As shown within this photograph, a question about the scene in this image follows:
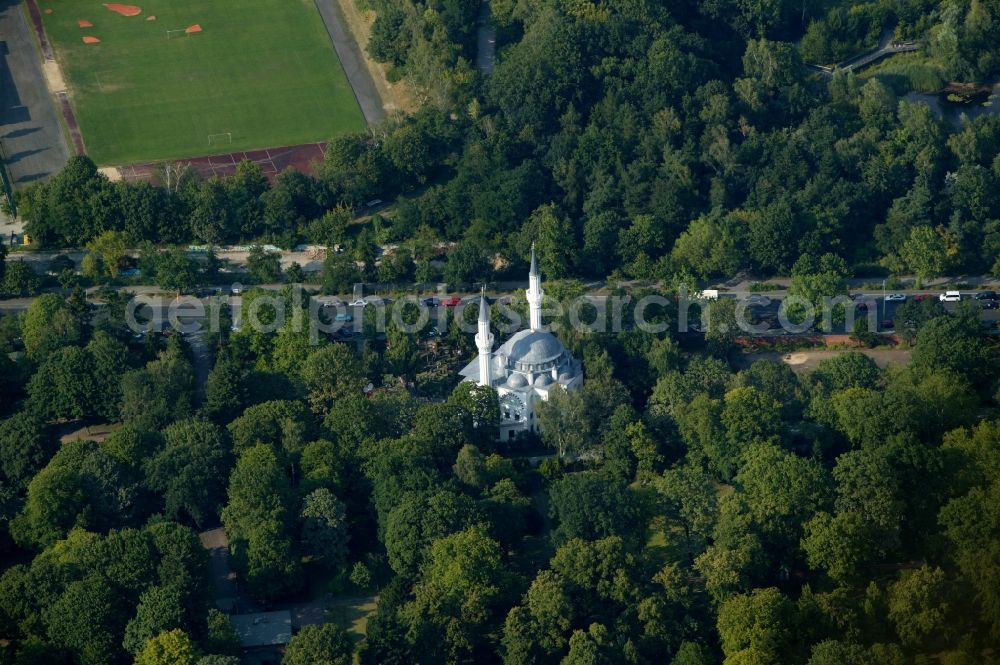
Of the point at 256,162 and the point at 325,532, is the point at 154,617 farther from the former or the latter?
the point at 256,162

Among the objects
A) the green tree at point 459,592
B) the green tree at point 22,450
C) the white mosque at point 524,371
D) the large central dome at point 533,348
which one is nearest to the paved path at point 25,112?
the green tree at point 22,450

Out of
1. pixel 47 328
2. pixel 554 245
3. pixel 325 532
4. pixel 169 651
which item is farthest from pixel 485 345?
pixel 169 651

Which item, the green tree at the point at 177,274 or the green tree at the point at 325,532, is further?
the green tree at the point at 177,274

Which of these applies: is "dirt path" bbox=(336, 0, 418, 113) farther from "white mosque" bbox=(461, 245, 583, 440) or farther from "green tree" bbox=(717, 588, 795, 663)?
"green tree" bbox=(717, 588, 795, 663)

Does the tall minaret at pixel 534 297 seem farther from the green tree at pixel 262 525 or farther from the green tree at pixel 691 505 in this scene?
the green tree at pixel 262 525

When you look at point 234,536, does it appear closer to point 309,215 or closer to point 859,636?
point 859,636

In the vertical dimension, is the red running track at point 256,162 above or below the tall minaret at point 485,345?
above
